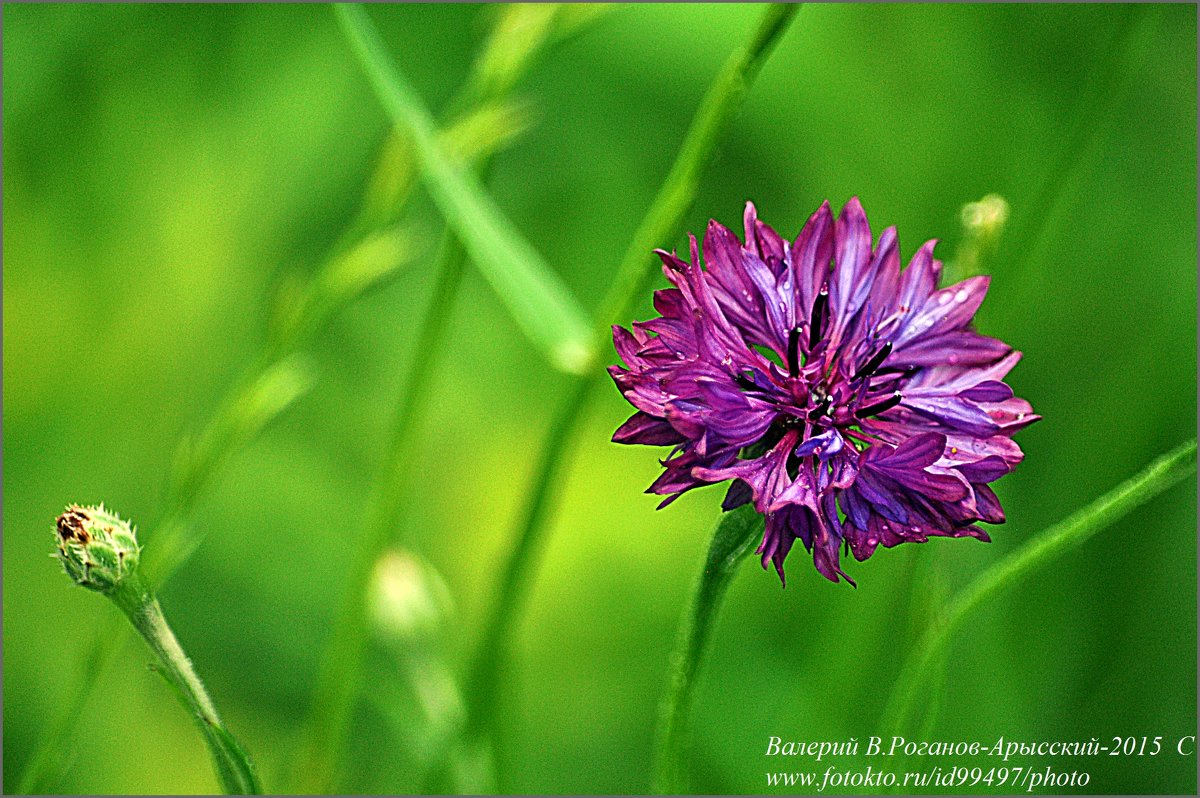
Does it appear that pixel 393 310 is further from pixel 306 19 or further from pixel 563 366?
pixel 563 366

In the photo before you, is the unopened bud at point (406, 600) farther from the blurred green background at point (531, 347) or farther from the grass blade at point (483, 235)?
the grass blade at point (483, 235)

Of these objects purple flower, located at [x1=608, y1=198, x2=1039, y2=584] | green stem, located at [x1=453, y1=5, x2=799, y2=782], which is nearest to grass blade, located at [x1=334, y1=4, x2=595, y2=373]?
green stem, located at [x1=453, y1=5, x2=799, y2=782]

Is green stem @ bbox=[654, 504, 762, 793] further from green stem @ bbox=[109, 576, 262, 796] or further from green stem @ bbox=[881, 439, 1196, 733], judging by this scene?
green stem @ bbox=[109, 576, 262, 796]

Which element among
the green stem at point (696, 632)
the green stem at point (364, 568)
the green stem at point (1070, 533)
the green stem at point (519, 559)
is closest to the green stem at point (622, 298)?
the green stem at point (519, 559)

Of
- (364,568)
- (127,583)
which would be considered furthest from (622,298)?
(127,583)

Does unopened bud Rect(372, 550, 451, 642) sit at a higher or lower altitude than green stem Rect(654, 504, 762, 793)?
higher

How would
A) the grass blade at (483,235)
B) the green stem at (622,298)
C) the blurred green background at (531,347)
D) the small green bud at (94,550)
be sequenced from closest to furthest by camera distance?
the small green bud at (94,550)
the green stem at (622,298)
the grass blade at (483,235)
the blurred green background at (531,347)
